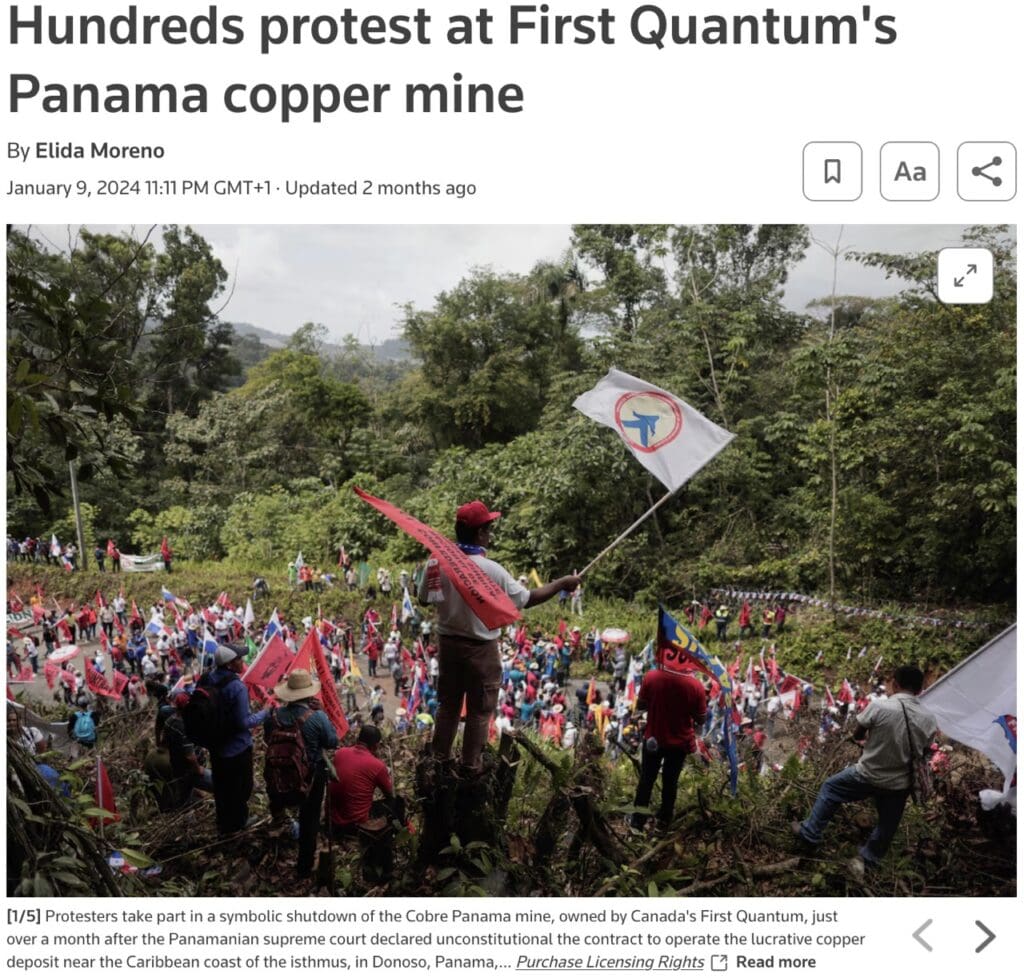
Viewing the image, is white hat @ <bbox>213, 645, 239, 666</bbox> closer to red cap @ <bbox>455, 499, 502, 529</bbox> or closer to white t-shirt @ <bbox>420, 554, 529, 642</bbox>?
white t-shirt @ <bbox>420, 554, 529, 642</bbox>

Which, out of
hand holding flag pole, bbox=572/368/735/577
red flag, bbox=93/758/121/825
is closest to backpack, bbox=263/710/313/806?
red flag, bbox=93/758/121/825

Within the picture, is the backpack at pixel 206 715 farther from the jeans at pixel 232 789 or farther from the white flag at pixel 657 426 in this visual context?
the white flag at pixel 657 426

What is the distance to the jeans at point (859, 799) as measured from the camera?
3189mm

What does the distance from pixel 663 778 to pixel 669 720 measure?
0.33 m

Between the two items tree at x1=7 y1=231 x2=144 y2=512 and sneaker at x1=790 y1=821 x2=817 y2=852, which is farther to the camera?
sneaker at x1=790 y1=821 x2=817 y2=852

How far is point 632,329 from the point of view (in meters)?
16.7

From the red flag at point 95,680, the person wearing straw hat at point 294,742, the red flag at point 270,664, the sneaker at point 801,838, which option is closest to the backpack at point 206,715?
the person wearing straw hat at point 294,742

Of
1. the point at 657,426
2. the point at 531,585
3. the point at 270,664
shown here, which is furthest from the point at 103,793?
the point at 531,585

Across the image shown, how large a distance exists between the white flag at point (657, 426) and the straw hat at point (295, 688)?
173 cm

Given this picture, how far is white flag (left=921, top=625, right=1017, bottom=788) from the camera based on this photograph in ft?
9.87

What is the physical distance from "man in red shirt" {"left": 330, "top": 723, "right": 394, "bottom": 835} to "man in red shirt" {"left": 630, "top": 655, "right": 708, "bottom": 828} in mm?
1147

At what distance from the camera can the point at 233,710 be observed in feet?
12.0
